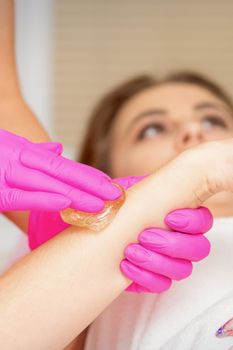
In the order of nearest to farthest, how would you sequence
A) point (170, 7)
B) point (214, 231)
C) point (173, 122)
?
point (214, 231) → point (173, 122) → point (170, 7)

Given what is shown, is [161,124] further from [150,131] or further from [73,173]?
[73,173]

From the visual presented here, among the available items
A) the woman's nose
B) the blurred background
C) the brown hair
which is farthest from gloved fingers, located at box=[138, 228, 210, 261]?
the blurred background

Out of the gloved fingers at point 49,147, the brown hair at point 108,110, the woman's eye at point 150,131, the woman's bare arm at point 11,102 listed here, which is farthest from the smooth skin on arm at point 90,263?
A: the brown hair at point 108,110

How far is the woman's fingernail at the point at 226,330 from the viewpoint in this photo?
0.86 m

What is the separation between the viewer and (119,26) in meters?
2.90

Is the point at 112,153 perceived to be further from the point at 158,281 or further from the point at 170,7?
the point at 170,7

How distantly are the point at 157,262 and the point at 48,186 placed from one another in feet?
0.63

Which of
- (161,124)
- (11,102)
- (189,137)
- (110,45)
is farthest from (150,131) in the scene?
(110,45)

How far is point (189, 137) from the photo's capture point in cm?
148

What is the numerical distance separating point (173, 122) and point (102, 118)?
0.33m

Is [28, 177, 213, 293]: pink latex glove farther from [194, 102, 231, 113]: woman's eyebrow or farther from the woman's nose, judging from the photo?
[194, 102, 231, 113]: woman's eyebrow

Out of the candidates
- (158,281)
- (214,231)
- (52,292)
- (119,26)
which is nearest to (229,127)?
(214,231)

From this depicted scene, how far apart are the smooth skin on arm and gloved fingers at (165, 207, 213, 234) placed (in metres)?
0.01

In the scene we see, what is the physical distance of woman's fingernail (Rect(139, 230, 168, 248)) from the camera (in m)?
0.81
